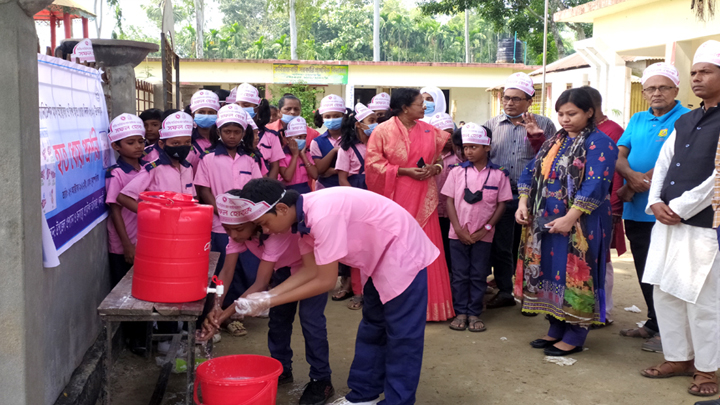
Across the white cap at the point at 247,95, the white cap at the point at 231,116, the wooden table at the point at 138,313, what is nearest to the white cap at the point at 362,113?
the white cap at the point at 247,95

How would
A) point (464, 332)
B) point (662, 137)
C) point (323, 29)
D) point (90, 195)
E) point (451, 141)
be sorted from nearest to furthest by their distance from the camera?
point (90, 195), point (662, 137), point (464, 332), point (451, 141), point (323, 29)

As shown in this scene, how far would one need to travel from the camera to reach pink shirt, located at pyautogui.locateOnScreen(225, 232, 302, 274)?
324cm

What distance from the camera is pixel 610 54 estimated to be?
12.8 m

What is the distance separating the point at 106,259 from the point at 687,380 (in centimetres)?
386

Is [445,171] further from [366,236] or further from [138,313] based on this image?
[138,313]

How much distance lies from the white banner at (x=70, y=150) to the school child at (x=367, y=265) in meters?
0.97

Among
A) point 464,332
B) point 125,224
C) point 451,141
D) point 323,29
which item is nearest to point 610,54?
point 451,141

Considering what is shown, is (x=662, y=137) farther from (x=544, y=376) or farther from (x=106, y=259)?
(x=106, y=259)

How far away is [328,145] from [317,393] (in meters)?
2.86

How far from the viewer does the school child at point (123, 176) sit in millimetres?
4043

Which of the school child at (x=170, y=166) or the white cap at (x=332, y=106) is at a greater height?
the white cap at (x=332, y=106)

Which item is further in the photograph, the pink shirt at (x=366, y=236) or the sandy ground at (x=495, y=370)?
the sandy ground at (x=495, y=370)

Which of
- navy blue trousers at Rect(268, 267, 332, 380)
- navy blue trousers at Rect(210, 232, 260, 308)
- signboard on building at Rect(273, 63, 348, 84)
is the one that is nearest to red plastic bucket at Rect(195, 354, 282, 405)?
navy blue trousers at Rect(268, 267, 332, 380)

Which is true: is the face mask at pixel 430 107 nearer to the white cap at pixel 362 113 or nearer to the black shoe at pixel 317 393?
the white cap at pixel 362 113
